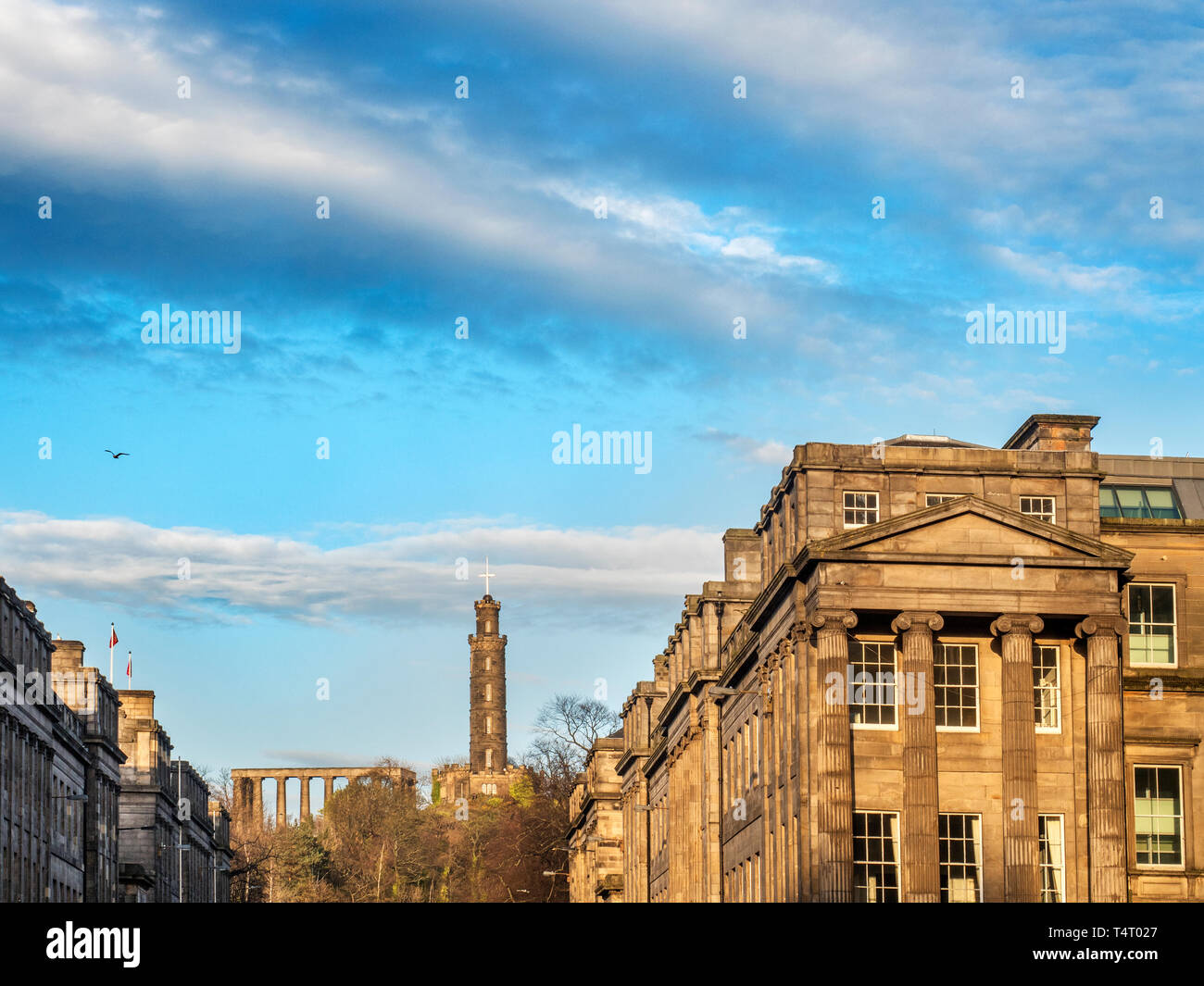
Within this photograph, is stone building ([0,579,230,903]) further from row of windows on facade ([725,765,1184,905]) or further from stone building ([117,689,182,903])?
row of windows on facade ([725,765,1184,905])

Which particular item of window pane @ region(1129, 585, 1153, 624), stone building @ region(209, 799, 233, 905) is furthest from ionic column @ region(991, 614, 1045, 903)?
stone building @ region(209, 799, 233, 905)

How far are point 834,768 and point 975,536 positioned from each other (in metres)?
7.64

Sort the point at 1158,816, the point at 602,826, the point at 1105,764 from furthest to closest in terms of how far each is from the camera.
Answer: the point at 602,826 < the point at 1158,816 < the point at 1105,764

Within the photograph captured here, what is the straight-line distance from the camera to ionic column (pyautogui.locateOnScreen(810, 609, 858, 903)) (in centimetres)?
5147

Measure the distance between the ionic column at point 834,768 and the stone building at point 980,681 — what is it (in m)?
0.06

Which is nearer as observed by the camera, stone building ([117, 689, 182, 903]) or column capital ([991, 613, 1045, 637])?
column capital ([991, 613, 1045, 637])

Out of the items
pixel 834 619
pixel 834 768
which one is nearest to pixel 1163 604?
pixel 834 619

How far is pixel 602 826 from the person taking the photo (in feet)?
352

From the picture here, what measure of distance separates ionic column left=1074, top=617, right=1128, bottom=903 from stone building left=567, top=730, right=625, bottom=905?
53686 millimetres

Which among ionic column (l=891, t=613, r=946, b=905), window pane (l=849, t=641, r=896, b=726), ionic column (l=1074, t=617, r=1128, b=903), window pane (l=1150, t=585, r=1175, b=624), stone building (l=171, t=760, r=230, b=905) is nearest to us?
ionic column (l=1074, t=617, r=1128, b=903)

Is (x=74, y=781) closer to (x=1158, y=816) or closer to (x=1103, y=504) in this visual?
(x=1103, y=504)

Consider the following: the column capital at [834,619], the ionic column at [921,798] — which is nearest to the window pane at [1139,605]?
the ionic column at [921,798]

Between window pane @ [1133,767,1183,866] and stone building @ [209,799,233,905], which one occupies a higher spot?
window pane @ [1133,767,1183,866]
